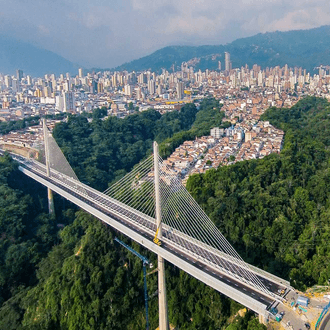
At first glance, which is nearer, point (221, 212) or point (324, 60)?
point (221, 212)

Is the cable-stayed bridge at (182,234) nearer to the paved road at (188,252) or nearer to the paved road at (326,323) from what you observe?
the paved road at (188,252)

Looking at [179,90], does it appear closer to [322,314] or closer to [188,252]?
[188,252]

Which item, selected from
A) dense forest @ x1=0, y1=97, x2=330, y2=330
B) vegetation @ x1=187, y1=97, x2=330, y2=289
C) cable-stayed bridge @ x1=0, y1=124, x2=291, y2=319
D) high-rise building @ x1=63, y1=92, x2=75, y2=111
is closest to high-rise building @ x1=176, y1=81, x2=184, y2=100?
high-rise building @ x1=63, y1=92, x2=75, y2=111

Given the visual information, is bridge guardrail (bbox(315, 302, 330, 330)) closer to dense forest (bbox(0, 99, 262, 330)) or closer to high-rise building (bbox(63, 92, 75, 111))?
dense forest (bbox(0, 99, 262, 330))

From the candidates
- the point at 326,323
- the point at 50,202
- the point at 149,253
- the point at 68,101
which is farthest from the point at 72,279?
the point at 68,101

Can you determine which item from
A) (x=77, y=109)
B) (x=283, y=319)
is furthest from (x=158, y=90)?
(x=283, y=319)

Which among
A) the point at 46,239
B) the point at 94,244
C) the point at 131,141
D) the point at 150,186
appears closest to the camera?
the point at 94,244

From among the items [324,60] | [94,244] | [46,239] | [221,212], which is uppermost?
[324,60]

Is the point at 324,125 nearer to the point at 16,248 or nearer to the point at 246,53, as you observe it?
the point at 16,248

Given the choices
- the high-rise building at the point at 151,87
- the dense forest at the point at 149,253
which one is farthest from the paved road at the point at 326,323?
the high-rise building at the point at 151,87
